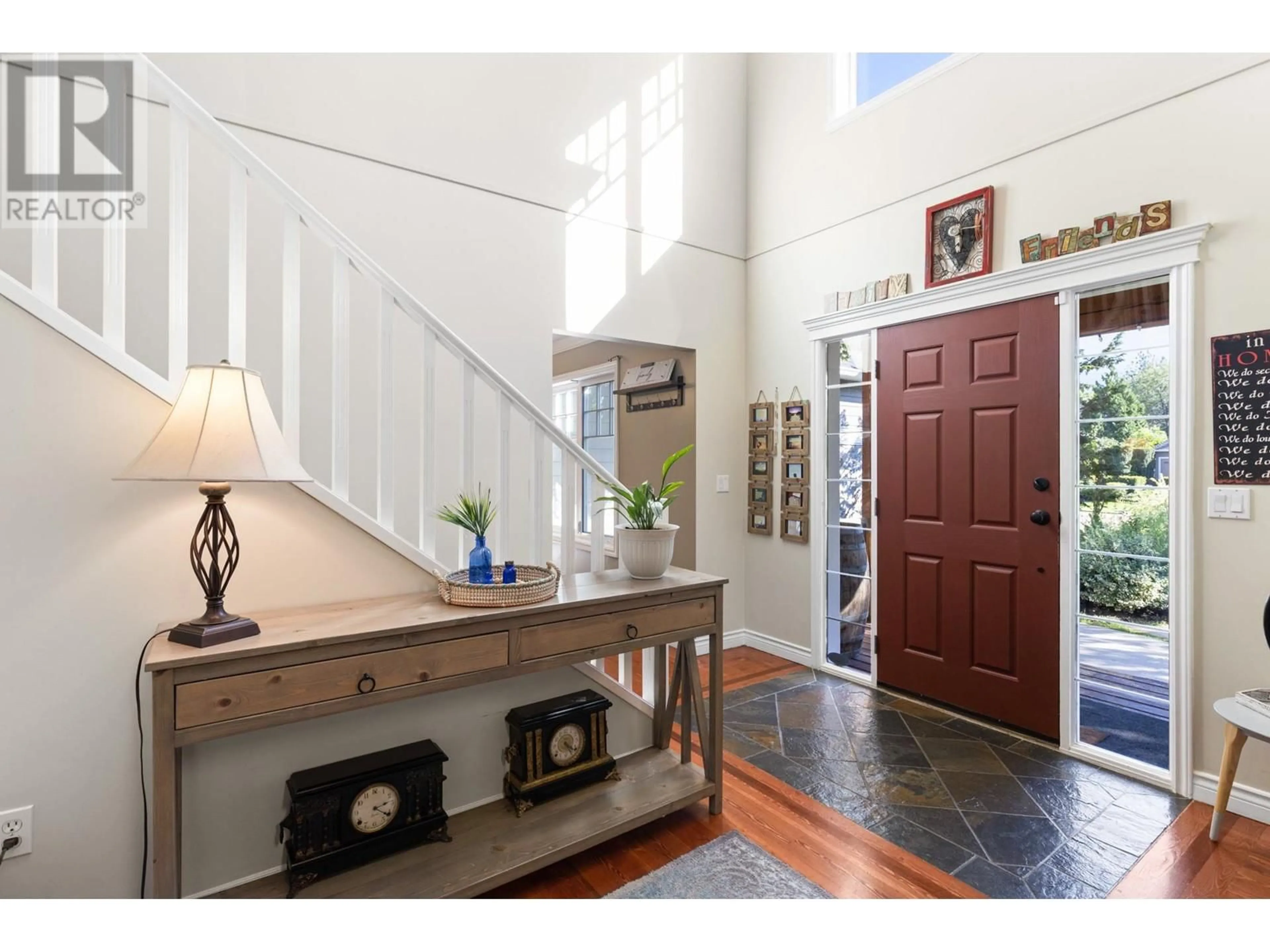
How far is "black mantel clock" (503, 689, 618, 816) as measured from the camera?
2021 millimetres

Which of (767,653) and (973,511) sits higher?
(973,511)

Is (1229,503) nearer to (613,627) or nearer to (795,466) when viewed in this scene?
(795,466)

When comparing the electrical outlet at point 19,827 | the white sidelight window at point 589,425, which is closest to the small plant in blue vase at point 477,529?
the electrical outlet at point 19,827

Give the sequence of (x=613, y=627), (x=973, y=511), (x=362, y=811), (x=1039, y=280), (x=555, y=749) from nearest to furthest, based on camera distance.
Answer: (x=362, y=811), (x=613, y=627), (x=555, y=749), (x=1039, y=280), (x=973, y=511)

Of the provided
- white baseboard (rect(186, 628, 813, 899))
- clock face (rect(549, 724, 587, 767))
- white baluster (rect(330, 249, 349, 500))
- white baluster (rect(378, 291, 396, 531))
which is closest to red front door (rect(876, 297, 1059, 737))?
white baseboard (rect(186, 628, 813, 899))

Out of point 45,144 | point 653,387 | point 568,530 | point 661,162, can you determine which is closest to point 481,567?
point 568,530

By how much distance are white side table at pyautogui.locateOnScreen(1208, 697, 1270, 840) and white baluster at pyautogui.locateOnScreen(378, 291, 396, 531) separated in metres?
2.80

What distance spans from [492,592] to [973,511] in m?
2.51

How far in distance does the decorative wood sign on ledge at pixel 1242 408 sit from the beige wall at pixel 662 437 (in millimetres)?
2563

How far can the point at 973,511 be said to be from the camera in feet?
10.2
